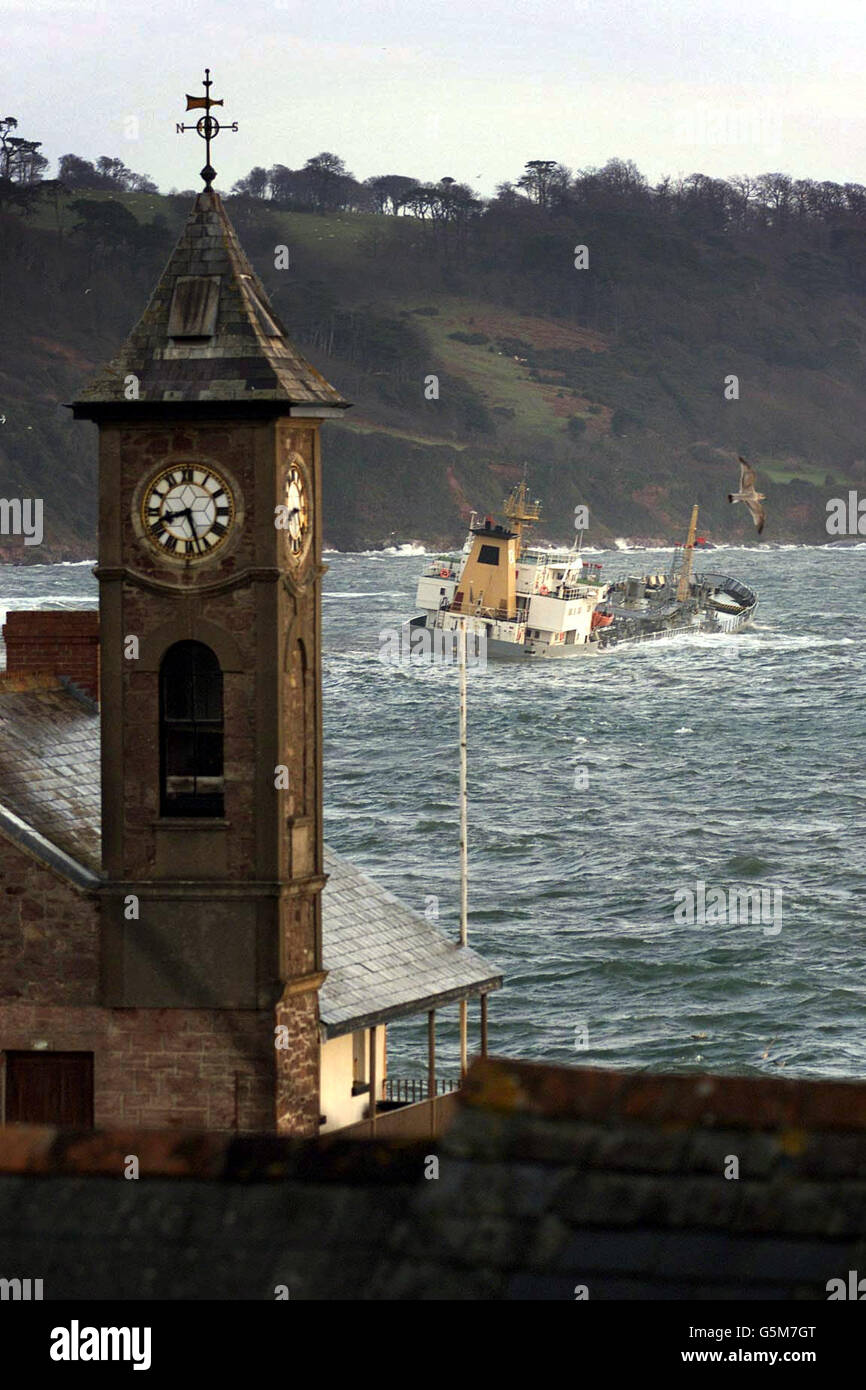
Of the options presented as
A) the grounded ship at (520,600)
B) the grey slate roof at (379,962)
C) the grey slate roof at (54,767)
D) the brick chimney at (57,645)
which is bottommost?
the grounded ship at (520,600)

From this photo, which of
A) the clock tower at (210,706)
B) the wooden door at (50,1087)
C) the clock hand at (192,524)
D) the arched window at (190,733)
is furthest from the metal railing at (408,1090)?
the clock hand at (192,524)

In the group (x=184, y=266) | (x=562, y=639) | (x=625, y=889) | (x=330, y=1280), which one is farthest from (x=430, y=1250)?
(x=562, y=639)

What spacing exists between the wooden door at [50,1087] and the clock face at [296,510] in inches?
231

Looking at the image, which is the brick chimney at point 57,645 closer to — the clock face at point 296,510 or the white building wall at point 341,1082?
the clock face at point 296,510

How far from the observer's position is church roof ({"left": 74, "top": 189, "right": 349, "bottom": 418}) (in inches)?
995

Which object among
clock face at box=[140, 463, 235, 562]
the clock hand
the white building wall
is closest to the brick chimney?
clock face at box=[140, 463, 235, 562]

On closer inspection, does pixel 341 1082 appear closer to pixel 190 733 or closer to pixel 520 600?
pixel 190 733

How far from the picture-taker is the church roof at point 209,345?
82.9 ft

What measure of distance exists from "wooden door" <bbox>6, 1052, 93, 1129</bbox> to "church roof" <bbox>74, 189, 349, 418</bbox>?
6.84 meters

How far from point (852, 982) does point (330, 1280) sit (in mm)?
51515

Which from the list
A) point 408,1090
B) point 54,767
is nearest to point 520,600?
point 408,1090

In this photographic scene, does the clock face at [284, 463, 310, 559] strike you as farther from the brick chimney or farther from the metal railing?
the metal railing
